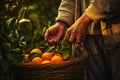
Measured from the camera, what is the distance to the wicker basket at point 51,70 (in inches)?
81.4

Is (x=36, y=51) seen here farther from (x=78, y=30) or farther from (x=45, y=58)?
(x=78, y=30)

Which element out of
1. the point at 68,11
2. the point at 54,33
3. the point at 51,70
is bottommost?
the point at 51,70

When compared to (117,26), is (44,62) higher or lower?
lower

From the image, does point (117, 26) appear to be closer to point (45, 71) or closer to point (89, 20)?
point (89, 20)

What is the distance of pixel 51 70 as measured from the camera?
208cm

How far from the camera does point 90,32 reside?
7.94 ft

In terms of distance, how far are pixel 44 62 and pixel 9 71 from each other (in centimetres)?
25

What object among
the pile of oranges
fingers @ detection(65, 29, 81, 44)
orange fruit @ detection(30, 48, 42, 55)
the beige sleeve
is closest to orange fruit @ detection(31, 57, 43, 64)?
the pile of oranges

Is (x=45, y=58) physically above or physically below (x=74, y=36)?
below

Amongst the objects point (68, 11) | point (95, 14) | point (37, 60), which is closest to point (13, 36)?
point (37, 60)

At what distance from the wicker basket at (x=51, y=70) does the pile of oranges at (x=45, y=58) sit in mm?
76

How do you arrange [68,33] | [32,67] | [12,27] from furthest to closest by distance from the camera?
[12,27] → [68,33] → [32,67]

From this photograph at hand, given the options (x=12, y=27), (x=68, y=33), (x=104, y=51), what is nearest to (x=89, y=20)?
(x=68, y=33)

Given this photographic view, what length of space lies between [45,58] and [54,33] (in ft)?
0.87
